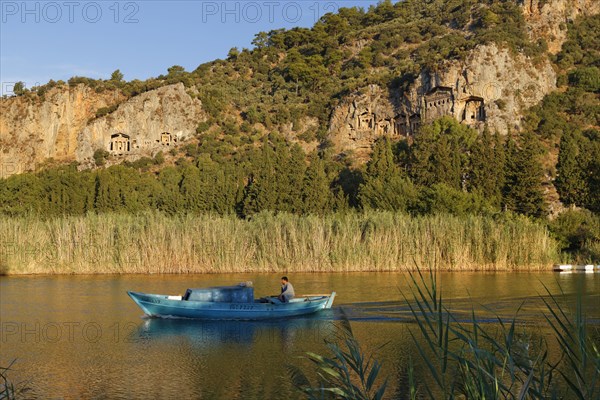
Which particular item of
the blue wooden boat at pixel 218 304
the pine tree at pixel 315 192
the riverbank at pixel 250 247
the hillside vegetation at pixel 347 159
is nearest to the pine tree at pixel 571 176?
the hillside vegetation at pixel 347 159

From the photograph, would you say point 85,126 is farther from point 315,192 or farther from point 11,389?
point 11,389

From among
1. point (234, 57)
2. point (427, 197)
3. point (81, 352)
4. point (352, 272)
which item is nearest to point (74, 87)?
point (234, 57)

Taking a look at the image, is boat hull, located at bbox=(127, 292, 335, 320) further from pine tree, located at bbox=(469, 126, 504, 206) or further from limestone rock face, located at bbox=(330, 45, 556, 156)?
limestone rock face, located at bbox=(330, 45, 556, 156)

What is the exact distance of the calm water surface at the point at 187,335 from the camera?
41.5 ft

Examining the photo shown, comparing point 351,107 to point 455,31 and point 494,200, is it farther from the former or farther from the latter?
point 494,200

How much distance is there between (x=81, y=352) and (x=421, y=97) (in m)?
56.6

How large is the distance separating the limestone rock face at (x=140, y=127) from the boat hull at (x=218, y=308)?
5624 centimetres

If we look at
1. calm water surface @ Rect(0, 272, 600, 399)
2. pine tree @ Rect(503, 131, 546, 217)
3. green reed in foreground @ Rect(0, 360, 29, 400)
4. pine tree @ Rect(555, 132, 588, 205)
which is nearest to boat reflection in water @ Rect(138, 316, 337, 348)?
calm water surface @ Rect(0, 272, 600, 399)

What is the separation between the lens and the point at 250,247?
31.1 m

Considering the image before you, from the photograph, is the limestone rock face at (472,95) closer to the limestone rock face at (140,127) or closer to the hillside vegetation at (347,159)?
the hillside vegetation at (347,159)

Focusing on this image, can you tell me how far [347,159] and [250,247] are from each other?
36.1m

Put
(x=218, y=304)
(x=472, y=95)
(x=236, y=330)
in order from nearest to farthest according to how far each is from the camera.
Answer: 1. (x=236, y=330)
2. (x=218, y=304)
3. (x=472, y=95)

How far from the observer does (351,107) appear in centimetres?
7262

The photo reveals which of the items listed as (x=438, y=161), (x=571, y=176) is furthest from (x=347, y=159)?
(x=571, y=176)
